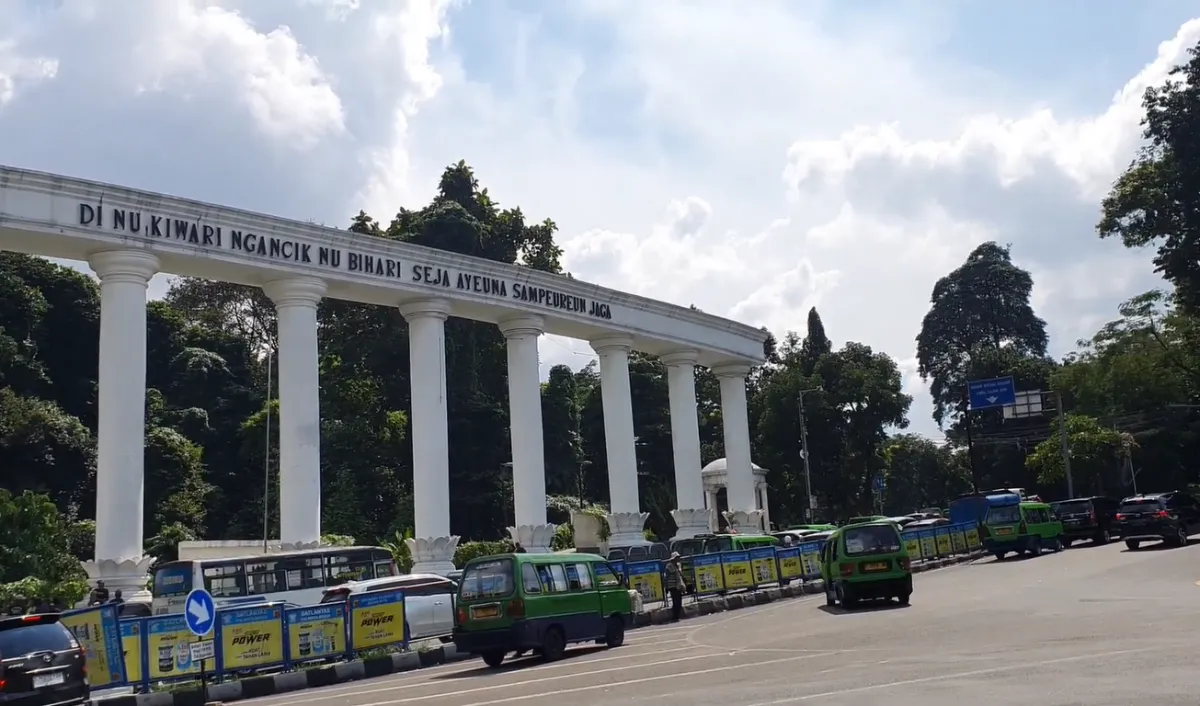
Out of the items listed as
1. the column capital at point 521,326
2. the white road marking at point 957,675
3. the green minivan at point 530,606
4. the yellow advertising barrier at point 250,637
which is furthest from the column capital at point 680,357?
the white road marking at point 957,675

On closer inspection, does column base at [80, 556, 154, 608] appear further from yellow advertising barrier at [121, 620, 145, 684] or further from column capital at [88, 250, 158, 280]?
yellow advertising barrier at [121, 620, 145, 684]

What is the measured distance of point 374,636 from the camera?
19.1 m

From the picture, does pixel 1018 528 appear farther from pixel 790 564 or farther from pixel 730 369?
pixel 730 369

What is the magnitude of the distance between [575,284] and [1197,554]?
711 inches

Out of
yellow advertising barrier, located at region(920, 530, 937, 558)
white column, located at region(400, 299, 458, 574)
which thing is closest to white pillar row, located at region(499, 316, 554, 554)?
white column, located at region(400, 299, 458, 574)

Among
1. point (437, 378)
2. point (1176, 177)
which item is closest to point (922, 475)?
point (1176, 177)

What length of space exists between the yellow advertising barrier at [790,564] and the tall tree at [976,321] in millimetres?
56442

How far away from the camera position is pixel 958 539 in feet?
120

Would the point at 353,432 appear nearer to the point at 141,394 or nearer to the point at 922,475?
the point at 141,394

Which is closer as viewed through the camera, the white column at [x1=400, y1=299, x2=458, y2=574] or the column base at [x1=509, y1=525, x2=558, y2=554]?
the white column at [x1=400, y1=299, x2=458, y2=574]

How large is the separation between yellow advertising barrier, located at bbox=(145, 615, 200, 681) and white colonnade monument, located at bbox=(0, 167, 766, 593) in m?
6.24

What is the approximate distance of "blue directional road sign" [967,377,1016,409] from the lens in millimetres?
52406

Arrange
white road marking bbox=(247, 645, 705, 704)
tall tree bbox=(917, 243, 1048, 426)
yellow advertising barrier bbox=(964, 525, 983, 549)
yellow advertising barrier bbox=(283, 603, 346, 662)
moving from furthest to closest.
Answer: tall tree bbox=(917, 243, 1048, 426) → yellow advertising barrier bbox=(964, 525, 983, 549) → yellow advertising barrier bbox=(283, 603, 346, 662) → white road marking bbox=(247, 645, 705, 704)

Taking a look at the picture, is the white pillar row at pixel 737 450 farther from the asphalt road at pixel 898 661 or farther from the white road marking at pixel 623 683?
the white road marking at pixel 623 683
